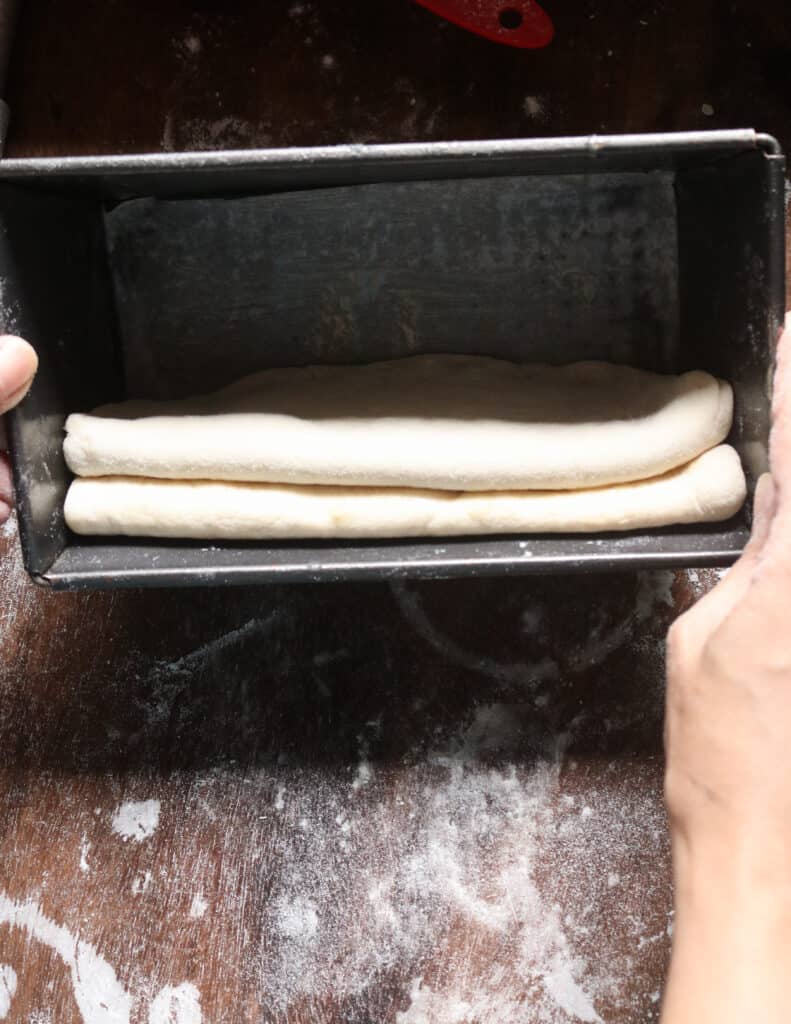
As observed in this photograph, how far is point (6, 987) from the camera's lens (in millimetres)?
977

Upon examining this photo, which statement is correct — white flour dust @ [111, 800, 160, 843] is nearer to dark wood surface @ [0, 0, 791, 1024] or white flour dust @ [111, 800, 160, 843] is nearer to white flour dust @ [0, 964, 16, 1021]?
dark wood surface @ [0, 0, 791, 1024]

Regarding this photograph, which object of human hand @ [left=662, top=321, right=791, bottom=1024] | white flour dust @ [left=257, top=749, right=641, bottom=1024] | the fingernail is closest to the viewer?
human hand @ [left=662, top=321, right=791, bottom=1024]

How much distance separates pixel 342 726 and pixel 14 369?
507 mm

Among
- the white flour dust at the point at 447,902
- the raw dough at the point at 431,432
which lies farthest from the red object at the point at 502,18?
the white flour dust at the point at 447,902

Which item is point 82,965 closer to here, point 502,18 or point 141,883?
point 141,883

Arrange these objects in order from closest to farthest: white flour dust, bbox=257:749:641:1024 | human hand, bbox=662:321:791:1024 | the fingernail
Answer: human hand, bbox=662:321:791:1024, the fingernail, white flour dust, bbox=257:749:641:1024

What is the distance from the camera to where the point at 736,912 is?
2.00 feet

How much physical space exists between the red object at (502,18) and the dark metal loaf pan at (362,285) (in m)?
0.19

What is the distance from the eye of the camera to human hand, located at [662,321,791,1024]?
0.59 metres

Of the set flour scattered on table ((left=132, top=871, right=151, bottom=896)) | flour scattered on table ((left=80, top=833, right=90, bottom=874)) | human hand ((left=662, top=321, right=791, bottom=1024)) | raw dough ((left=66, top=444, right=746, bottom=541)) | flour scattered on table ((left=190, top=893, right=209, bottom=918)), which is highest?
raw dough ((left=66, top=444, right=746, bottom=541))

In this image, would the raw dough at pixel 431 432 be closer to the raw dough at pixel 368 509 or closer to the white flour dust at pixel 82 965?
the raw dough at pixel 368 509

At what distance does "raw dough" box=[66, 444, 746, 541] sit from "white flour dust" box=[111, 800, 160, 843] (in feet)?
1.09

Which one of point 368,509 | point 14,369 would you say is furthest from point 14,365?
point 368,509

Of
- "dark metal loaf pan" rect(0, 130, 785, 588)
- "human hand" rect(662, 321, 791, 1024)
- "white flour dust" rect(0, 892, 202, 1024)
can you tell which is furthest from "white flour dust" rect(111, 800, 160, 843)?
"human hand" rect(662, 321, 791, 1024)
